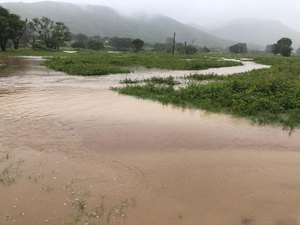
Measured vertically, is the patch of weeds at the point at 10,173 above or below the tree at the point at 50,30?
below

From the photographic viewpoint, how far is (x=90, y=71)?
2872cm

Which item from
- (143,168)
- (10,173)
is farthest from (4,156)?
(143,168)

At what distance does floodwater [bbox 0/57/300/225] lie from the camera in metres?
6.25

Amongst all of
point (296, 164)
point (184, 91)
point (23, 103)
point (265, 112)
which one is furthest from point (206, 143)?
point (23, 103)

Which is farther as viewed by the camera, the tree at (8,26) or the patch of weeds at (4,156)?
the tree at (8,26)

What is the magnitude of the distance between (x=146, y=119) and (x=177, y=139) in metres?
2.75

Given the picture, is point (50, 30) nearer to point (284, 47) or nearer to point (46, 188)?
point (284, 47)

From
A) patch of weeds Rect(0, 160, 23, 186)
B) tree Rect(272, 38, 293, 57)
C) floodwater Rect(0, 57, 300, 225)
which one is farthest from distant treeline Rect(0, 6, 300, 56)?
patch of weeds Rect(0, 160, 23, 186)

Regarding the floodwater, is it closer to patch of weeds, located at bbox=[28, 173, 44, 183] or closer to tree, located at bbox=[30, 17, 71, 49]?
patch of weeds, located at bbox=[28, 173, 44, 183]

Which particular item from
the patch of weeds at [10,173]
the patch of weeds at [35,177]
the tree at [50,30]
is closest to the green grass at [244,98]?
the patch of weeds at [35,177]

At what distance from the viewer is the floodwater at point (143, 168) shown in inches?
246

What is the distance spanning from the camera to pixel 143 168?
27.3 ft

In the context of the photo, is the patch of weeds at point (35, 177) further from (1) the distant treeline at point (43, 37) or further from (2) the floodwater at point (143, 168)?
(1) the distant treeline at point (43, 37)

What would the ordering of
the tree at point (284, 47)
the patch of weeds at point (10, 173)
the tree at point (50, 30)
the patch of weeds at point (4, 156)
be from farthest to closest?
1. the tree at point (284, 47)
2. the tree at point (50, 30)
3. the patch of weeds at point (4, 156)
4. the patch of weeds at point (10, 173)
